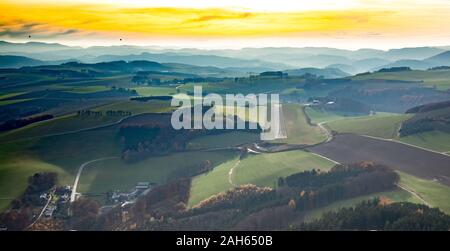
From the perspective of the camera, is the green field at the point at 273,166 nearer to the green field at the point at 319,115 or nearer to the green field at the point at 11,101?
the green field at the point at 319,115

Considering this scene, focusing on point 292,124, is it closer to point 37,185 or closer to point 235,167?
point 235,167

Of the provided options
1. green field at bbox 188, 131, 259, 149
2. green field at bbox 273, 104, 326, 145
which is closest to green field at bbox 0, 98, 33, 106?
green field at bbox 188, 131, 259, 149

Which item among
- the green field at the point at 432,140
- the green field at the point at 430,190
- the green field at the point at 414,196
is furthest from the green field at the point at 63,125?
the green field at the point at 430,190

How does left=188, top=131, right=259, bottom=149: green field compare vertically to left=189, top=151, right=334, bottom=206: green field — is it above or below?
above

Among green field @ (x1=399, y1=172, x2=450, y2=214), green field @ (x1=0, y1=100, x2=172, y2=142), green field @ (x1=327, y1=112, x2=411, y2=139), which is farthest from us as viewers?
green field @ (x1=0, y1=100, x2=172, y2=142)

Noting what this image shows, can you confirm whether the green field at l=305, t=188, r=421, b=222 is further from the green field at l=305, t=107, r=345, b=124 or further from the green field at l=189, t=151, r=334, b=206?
the green field at l=305, t=107, r=345, b=124

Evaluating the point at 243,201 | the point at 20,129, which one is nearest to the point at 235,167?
the point at 243,201

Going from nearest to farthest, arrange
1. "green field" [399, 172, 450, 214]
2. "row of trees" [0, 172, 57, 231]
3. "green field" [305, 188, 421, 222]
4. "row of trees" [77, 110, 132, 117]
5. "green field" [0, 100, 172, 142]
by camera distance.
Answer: "green field" [305, 188, 421, 222], "green field" [399, 172, 450, 214], "row of trees" [0, 172, 57, 231], "green field" [0, 100, 172, 142], "row of trees" [77, 110, 132, 117]

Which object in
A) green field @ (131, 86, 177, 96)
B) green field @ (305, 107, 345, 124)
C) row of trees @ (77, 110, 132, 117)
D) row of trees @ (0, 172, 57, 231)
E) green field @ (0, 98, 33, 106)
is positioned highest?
green field @ (131, 86, 177, 96)
